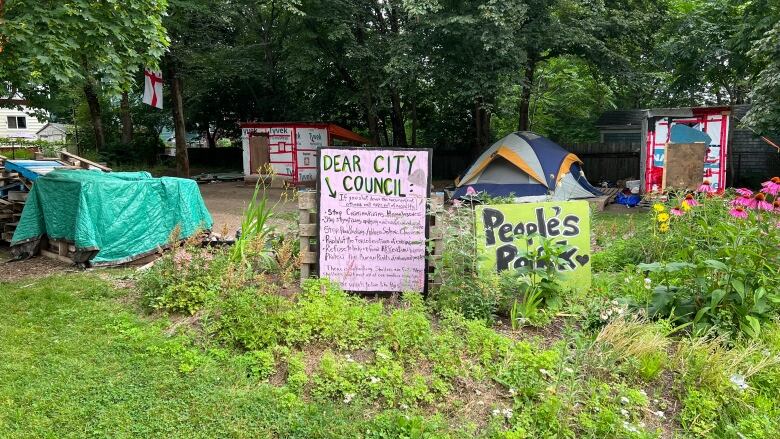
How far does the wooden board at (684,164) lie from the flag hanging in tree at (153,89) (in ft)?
39.6

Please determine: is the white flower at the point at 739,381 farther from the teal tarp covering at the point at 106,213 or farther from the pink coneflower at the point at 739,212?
the teal tarp covering at the point at 106,213

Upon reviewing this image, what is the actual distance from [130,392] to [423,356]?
1666mm

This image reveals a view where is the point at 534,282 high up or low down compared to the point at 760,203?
down

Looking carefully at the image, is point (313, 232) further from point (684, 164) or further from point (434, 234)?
point (684, 164)

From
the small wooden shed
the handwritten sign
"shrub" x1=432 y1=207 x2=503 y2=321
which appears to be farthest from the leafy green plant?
the small wooden shed

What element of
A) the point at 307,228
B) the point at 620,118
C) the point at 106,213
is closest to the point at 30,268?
the point at 106,213

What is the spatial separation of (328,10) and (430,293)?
12.2 m

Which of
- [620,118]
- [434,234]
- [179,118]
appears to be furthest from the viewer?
[620,118]

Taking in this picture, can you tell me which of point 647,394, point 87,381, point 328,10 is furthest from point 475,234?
point 328,10

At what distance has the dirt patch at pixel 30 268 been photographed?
5.96m

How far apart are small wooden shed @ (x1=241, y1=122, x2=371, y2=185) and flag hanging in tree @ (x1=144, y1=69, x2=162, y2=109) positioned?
4806 millimetres

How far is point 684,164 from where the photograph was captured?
38.2ft

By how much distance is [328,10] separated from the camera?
48.0 feet

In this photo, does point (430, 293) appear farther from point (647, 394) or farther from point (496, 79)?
point (496, 79)
